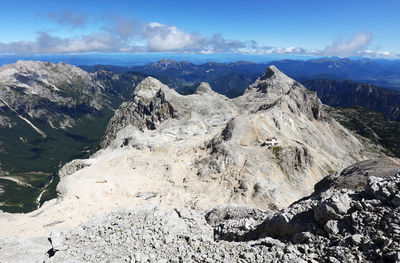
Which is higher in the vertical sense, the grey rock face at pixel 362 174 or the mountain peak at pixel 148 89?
the grey rock face at pixel 362 174

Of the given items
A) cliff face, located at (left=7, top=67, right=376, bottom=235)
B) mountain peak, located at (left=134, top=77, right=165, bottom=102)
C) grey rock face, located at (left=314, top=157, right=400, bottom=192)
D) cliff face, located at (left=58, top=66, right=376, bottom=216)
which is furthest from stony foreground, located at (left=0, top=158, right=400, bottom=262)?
mountain peak, located at (left=134, top=77, right=165, bottom=102)

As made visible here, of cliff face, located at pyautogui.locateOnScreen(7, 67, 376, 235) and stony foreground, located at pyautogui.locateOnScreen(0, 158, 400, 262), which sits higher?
stony foreground, located at pyautogui.locateOnScreen(0, 158, 400, 262)

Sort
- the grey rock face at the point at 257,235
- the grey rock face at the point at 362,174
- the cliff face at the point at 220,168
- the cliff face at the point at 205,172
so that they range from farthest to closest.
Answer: the cliff face at the point at 220,168 < the cliff face at the point at 205,172 < the grey rock face at the point at 362,174 < the grey rock face at the point at 257,235

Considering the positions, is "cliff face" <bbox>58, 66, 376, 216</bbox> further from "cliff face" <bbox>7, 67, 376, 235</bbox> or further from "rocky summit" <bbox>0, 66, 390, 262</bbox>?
"rocky summit" <bbox>0, 66, 390, 262</bbox>

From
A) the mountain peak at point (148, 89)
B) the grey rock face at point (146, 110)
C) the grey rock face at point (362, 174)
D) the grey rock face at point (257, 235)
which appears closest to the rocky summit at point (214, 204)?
the grey rock face at point (257, 235)

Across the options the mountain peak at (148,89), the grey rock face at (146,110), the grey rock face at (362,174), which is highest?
the grey rock face at (362,174)

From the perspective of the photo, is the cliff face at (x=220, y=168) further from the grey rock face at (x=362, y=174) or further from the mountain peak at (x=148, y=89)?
the mountain peak at (x=148, y=89)

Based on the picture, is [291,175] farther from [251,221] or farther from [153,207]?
[153,207]
